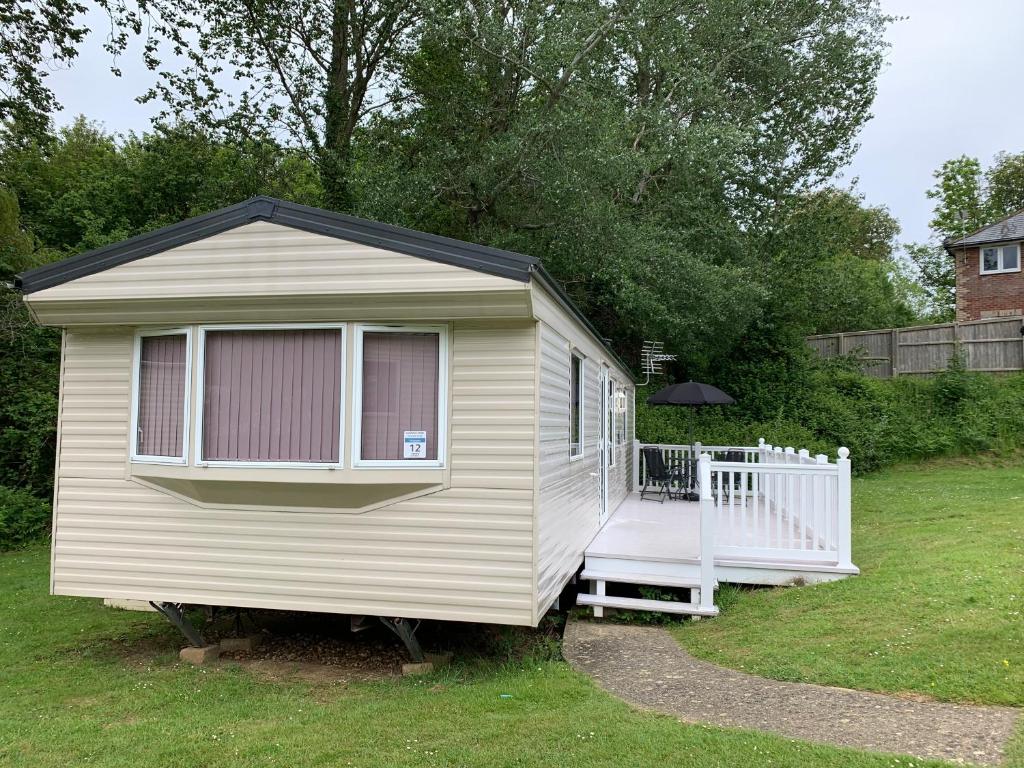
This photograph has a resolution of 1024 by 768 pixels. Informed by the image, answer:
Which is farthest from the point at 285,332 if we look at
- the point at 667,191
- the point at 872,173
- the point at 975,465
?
the point at 872,173

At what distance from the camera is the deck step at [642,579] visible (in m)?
6.36

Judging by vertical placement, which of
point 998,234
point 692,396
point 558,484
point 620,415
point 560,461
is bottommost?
point 558,484

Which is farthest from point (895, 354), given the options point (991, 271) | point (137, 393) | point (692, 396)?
point (137, 393)

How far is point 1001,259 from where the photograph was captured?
2123cm

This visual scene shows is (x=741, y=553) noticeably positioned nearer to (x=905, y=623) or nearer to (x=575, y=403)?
(x=905, y=623)

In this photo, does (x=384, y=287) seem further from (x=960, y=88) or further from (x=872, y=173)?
(x=872, y=173)

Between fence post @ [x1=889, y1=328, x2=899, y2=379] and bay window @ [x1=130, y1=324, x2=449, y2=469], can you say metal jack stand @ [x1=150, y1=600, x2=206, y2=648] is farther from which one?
fence post @ [x1=889, y1=328, x2=899, y2=379]

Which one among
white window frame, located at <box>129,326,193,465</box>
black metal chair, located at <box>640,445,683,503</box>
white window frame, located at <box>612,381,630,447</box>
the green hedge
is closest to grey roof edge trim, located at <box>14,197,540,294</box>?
white window frame, located at <box>129,326,193,465</box>

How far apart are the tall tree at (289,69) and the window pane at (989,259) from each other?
1834 centimetres

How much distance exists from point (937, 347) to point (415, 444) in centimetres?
1802

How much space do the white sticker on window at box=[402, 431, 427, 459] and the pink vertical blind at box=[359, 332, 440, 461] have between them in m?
0.02

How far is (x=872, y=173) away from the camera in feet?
125

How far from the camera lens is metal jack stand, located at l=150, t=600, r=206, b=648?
18.2ft

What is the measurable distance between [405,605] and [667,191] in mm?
13333
